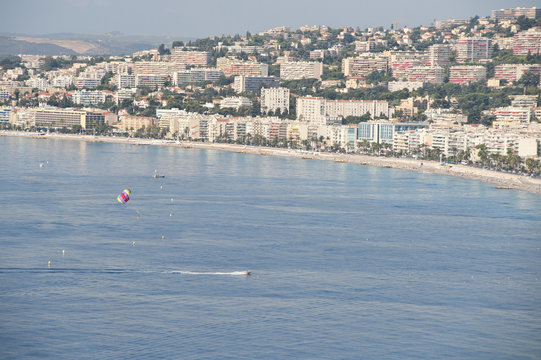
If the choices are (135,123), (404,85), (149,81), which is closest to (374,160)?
(135,123)

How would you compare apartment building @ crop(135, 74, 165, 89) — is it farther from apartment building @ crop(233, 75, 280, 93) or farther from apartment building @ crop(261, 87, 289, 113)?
apartment building @ crop(261, 87, 289, 113)

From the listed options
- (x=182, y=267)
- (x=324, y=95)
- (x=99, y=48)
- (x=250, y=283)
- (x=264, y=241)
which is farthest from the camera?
(x=99, y=48)

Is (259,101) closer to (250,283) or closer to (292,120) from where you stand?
(292,120)

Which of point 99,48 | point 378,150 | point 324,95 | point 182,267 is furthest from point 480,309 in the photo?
point 99,48

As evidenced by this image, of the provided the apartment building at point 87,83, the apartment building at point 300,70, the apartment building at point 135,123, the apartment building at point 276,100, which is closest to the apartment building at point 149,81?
the apartment building at point 87,83

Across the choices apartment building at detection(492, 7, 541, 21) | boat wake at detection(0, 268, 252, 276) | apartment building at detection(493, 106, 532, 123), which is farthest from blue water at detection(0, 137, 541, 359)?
apartment building at detection(492, 7, 541, 21)

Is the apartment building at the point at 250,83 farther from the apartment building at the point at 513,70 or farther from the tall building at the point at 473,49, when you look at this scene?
the apartment building at the point at 513,70
